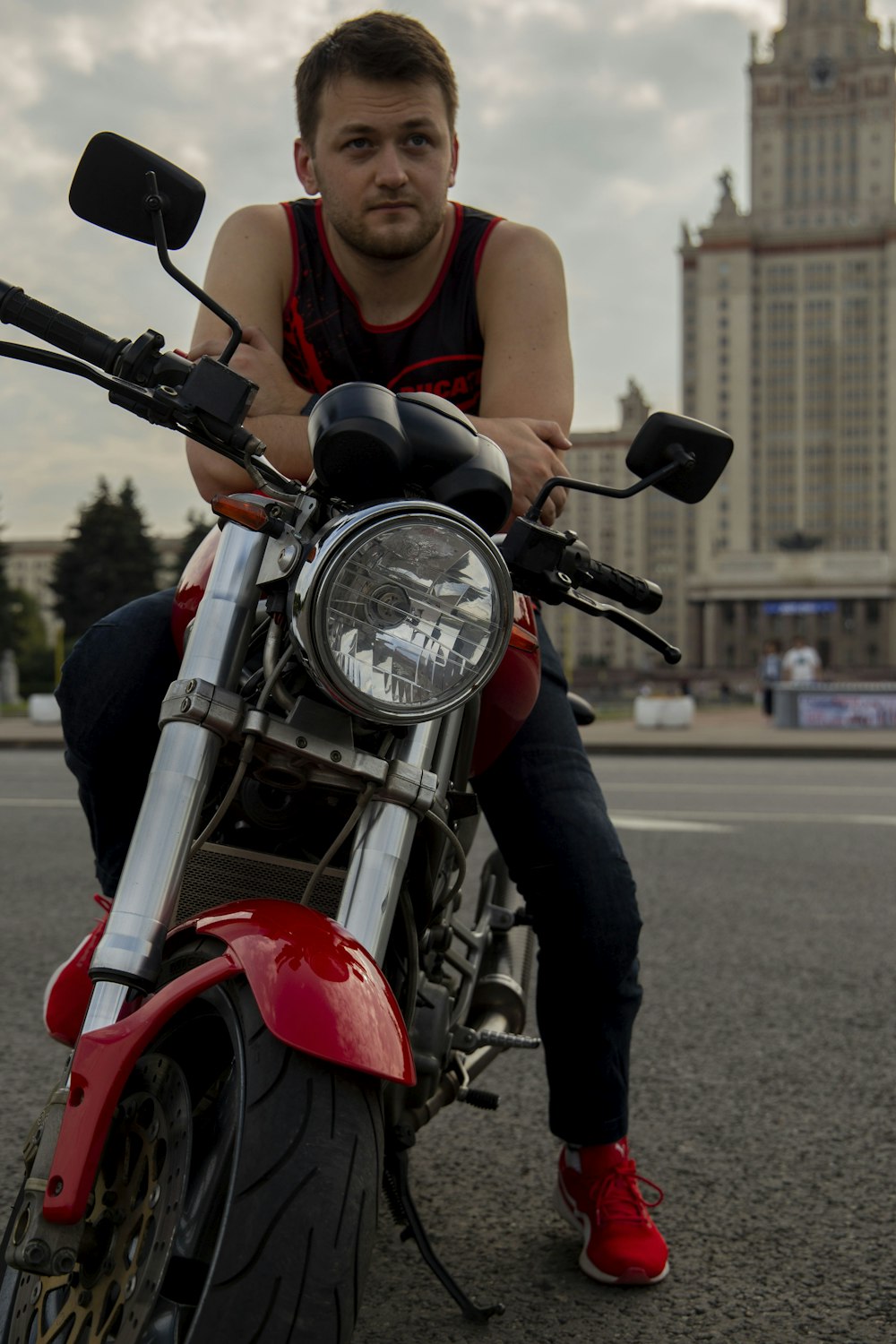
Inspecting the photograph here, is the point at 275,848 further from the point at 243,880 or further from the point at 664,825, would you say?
the point at 664,825

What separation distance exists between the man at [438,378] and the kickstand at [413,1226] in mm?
324

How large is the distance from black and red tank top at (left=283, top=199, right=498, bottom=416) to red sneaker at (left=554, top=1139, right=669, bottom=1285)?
130 cm

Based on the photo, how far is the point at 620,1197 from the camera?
2.22 m

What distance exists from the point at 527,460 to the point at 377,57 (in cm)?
67

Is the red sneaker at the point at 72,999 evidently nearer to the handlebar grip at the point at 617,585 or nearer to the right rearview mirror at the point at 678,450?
the handlebar grip at the point at 617,585

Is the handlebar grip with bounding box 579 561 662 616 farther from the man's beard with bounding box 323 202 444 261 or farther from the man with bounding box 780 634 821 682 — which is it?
the man with bounding box 780 634 821 682

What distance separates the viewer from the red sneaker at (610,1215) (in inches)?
84.0

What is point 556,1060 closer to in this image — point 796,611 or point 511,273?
point 511,273

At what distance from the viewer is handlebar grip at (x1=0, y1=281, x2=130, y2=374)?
1607 mm

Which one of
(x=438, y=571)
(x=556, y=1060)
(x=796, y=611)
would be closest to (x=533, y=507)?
(x=438, y=571)

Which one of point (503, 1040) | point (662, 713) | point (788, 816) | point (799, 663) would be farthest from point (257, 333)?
point (799, 663)

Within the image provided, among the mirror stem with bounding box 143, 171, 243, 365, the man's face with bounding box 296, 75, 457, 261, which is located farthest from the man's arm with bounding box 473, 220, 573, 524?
the mirror stem with bounding box 143, 171, 243, 365

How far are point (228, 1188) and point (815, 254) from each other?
122 meters

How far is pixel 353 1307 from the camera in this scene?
4.26 ft
